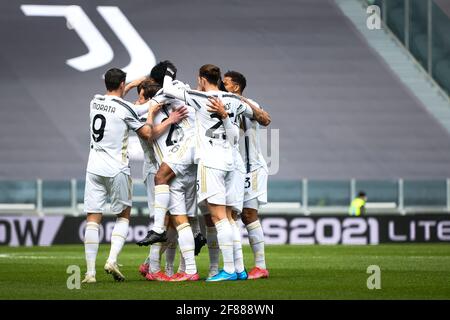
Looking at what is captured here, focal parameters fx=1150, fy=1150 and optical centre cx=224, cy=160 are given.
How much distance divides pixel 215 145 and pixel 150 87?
133 cm

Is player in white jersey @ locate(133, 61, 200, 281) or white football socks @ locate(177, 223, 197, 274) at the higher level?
player in white jersey @ locate(133, 61, 200, 281)

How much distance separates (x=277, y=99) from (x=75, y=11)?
239 inches

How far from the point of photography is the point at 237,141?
11.5 m

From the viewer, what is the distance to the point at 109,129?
11500 millimetres

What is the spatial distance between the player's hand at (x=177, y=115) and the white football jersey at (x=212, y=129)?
39cm

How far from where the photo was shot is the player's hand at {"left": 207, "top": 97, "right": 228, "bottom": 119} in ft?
36.1

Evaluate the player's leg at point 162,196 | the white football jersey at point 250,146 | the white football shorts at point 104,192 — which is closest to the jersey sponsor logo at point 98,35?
the white football jersey at point 250,146

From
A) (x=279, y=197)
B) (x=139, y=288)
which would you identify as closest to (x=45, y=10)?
A: (x=279, y=197)

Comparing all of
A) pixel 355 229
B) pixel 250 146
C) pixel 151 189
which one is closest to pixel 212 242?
pixel 151 189

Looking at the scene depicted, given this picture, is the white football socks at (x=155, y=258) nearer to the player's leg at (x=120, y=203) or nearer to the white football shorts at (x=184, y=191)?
the player's leg at (x=120, y=203)

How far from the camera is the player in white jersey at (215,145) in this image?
1112cm

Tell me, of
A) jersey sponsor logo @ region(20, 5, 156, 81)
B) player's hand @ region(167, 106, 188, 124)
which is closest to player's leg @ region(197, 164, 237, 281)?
player's hand @ region(167, 106, 188, 124)

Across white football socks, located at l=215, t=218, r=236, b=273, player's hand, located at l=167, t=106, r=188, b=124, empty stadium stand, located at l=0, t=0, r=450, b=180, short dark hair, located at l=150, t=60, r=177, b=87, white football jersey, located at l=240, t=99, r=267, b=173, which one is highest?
empty stadium stand, located at l=0, t=0, r=450, b=180

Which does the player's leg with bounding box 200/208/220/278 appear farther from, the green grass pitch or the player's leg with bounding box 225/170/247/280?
the green grass pitch
